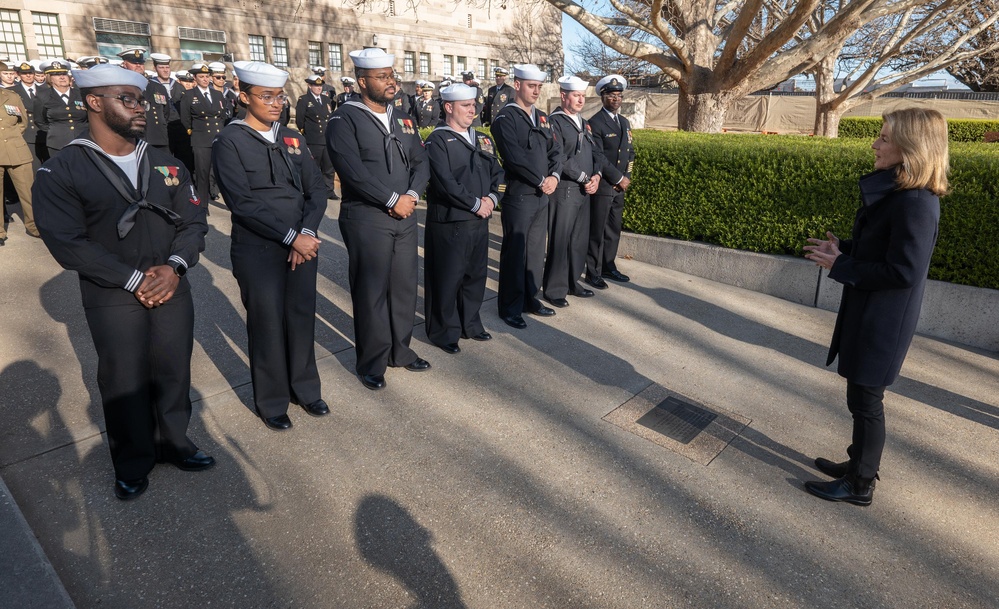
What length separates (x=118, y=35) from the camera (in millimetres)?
28141

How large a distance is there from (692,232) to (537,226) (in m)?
2.39

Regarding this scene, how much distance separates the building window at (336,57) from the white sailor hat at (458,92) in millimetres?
32155

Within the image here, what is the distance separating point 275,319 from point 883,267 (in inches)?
130

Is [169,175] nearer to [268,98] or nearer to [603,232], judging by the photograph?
[268,98]

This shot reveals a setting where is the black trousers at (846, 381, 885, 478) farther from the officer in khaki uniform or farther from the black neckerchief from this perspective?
the officer in khaki uniform

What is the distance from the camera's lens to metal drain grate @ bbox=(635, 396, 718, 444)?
4.08 meters

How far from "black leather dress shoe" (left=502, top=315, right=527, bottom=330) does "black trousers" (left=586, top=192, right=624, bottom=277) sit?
1.51m

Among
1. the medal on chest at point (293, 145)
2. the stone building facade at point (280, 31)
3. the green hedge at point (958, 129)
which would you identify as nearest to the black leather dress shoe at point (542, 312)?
the medal on chest at point (293, 145)

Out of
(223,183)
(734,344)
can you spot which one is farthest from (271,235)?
(734,344)

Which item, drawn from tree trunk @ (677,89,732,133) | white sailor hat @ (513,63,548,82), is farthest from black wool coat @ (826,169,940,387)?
tree trunk @ (677,89,732,133)

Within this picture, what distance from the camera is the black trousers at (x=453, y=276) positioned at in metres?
5.26

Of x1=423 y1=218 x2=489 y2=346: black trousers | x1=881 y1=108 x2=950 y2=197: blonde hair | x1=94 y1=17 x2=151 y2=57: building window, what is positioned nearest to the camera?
x1=881 y1=108 x2=950 y2=197: blonde hair

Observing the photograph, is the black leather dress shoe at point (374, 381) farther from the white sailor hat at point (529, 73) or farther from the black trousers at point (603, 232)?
the black trousers at point (603, 232)

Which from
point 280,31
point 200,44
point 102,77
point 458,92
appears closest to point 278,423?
point 102,77
